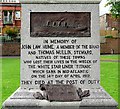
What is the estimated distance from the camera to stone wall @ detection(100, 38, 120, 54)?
165 feet

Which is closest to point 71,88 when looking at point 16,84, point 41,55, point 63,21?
point 41,55

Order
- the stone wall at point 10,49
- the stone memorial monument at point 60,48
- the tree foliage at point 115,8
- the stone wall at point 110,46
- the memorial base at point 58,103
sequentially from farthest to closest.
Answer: the stone wall at point 110,46
the stone wall at point 10,49
the tree foliage at point 115,8
the stone memorial monument at point 60,48
the memorial base at point 58,103

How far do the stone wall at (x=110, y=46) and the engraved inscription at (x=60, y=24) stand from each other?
139 ft

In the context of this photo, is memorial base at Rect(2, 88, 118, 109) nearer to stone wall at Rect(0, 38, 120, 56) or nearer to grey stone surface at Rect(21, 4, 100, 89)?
grey stone surface at Rect(21, 4, 100, 89)

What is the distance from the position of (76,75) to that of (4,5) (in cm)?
5496

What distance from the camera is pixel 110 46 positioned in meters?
50.7

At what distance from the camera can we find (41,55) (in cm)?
761

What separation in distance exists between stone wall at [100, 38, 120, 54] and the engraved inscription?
139ft

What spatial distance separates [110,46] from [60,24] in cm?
4352

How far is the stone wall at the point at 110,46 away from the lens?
5016 centimetres

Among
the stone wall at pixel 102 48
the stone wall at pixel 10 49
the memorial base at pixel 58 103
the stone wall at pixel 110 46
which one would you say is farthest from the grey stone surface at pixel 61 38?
the stone wall at pixel 110 46

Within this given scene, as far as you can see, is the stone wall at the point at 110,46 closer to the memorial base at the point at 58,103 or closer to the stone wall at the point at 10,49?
the stone wall at the point at 10,49

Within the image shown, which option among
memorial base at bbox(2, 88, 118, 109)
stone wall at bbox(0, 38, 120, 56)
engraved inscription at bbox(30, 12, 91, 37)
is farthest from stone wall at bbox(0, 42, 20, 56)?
memorial base at bbox(2, 88, 118, 109)

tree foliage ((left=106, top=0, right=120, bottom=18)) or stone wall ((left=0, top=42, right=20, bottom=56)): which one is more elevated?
tree foliage ((left=106, top=0, right=120, bottom=18))
